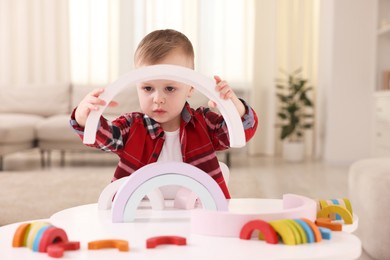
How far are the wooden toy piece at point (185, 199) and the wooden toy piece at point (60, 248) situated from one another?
0.34 meters

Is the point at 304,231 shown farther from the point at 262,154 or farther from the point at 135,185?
the point at 262,154

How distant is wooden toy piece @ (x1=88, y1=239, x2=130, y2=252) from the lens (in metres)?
0.80

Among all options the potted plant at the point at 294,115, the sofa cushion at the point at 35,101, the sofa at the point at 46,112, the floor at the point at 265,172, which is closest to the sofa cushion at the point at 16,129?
the sofa at the point at 46,112

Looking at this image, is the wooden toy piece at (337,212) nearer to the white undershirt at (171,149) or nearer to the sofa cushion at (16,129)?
the white undershirt at (171,149)

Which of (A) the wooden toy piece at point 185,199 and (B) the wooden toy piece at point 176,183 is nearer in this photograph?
(B) the wooden toy piece at point 176,183

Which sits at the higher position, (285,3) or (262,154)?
(285,3)

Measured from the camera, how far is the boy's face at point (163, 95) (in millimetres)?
1205

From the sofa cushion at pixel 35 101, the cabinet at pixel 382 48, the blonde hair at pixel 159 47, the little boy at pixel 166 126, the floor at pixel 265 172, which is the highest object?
A: the cabinet at pixel 382 48

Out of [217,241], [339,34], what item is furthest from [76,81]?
[217,241]

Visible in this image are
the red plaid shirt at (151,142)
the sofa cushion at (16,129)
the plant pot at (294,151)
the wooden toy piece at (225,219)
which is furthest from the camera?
the plant pot at (294,151)

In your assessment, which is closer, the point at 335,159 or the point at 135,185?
the point at 135,185

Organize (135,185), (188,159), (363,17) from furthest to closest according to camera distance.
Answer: (363,17)
(188,159)
(135,185)

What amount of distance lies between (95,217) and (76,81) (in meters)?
5.65

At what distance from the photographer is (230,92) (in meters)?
1.03
